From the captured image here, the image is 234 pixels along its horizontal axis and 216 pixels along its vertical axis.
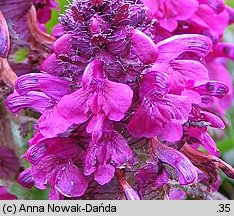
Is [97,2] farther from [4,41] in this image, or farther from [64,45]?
[4,41]

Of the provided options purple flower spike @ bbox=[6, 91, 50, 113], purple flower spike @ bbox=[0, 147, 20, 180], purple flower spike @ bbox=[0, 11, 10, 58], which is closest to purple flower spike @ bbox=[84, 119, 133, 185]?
purple flower spike @ bbox=[6, 91, 50, 113]

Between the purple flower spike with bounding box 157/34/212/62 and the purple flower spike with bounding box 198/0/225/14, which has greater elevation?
the purple flower spike with bounding box 157/34/212/62

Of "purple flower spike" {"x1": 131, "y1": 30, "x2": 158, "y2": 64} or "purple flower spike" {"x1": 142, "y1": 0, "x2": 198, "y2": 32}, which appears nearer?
"purple flower spike" {"x1": 131, "y1": 30, "x2": 158, "y2": 64}

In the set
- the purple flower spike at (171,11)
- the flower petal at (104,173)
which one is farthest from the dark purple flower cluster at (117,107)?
the purple flower spike at (171,11)

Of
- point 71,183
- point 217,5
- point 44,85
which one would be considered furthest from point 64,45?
point 217,5

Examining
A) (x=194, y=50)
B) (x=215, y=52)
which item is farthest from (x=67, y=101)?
(x=215, y=52)

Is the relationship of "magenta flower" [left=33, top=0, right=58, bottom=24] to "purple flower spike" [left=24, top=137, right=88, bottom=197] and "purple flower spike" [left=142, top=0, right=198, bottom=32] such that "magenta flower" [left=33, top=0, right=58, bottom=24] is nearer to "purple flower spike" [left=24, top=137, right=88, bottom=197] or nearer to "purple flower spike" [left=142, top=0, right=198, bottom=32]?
"purple flower spike" [left=142, top=0, right=198, bottom=32]

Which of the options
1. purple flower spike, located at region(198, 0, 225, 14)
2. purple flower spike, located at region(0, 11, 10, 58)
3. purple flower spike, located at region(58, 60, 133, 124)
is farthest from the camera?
purple flower spike, located at region(198, 0, 225, 14)
